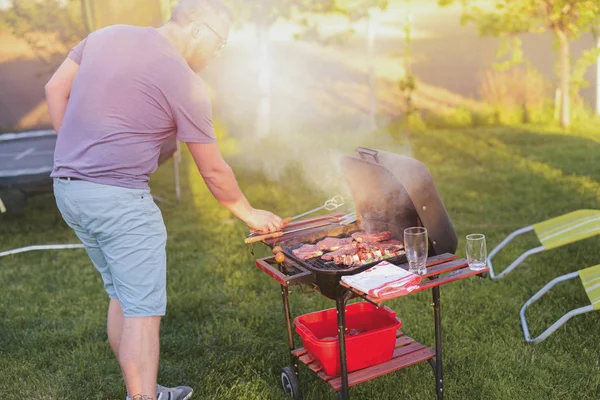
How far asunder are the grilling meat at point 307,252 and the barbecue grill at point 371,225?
0.11 feet

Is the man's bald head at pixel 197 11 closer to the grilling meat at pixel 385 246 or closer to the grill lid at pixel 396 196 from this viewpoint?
the grill lid at pixel 396 196

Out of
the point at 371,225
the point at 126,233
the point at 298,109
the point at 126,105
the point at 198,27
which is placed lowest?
the point at 298,109

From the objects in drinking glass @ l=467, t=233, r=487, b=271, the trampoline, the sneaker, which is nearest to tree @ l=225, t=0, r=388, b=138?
the trampoline

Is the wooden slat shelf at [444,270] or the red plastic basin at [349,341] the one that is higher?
the wooden slat shelf at [444,270]

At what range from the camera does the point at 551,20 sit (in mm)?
8766

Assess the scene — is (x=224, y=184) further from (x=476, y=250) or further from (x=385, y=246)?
(x=476, y=250)

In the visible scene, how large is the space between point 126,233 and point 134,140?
0.38m

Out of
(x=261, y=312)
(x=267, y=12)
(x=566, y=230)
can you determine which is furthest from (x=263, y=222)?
(x=267, y=12)

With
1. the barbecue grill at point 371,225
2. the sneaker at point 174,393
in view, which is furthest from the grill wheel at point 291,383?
the sneaker at point 174,393

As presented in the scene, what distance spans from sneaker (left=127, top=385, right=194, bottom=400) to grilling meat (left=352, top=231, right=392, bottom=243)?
3.80 feet

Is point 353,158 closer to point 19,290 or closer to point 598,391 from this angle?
point 598,391

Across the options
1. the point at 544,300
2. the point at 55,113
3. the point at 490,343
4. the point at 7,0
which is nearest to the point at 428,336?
the point at 490,343

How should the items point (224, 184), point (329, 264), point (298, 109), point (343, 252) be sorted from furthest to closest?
point (298, 109) < point (343, 252) < point (329, 264) < point (224, 184)

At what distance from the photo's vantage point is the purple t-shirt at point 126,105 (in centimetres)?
241
